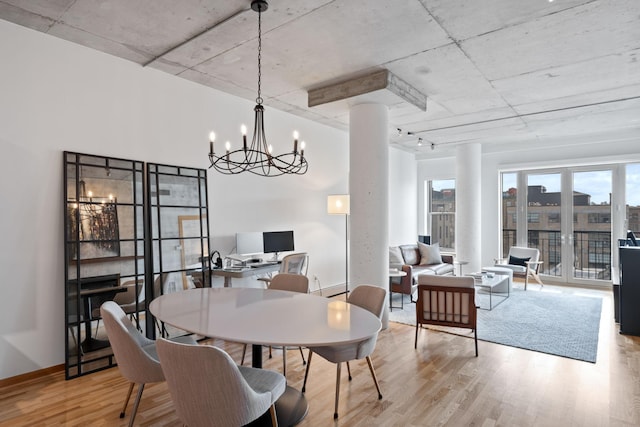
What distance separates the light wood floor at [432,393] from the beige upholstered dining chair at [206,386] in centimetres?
93

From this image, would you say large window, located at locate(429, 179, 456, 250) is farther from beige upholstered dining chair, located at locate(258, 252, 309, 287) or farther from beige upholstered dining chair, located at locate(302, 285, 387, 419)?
beige upholstered dining chair, located at locate(302, 285, 387, 419)

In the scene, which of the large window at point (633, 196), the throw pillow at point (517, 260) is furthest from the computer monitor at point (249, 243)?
the large window at point (633, 196)

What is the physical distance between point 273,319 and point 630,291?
14.8ft

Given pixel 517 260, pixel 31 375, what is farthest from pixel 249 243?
pixel 517 260

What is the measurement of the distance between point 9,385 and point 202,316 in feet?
6.75

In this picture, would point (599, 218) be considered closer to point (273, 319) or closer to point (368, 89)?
point (368, 89)

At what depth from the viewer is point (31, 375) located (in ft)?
10.4

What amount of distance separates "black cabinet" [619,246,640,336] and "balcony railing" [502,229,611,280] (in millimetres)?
3371

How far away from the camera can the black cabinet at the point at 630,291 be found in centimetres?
435

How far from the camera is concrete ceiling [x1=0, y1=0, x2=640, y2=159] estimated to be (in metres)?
2.86

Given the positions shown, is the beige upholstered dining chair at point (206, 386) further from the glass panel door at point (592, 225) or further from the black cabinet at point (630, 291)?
the glass panel door at point (592, 225)

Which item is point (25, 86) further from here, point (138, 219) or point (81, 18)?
point (138, 219)

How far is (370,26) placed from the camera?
3104 mm

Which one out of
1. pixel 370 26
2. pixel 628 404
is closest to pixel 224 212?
pixel 370 26
